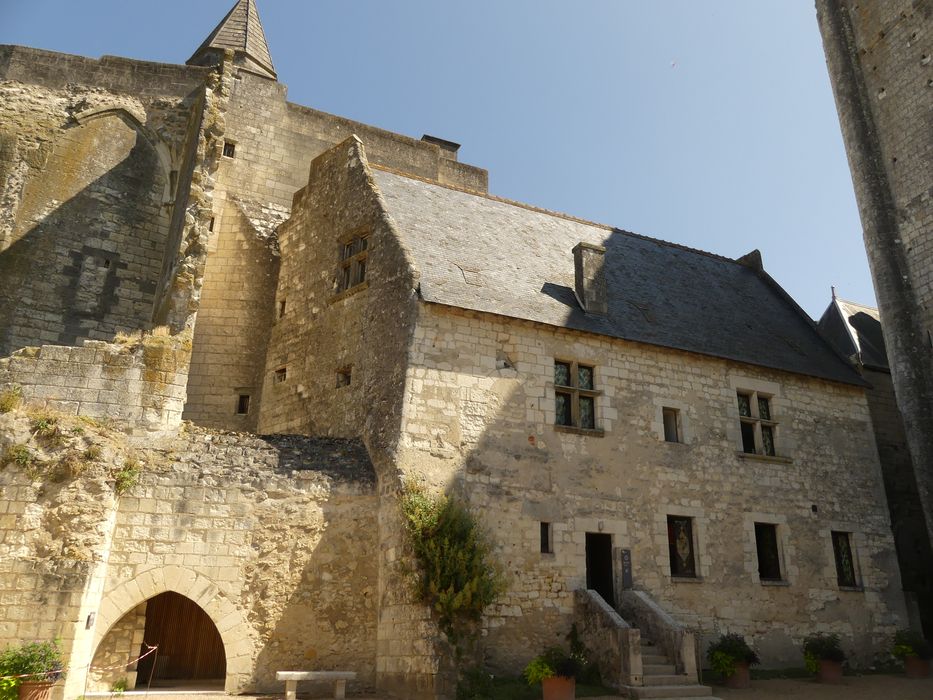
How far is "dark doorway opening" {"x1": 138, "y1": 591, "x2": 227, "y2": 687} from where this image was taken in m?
11.3

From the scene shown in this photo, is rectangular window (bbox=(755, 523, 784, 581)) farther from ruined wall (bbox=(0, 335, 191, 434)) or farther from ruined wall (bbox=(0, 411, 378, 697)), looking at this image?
ruined wall (bbox=(0, 335, 191, 434))

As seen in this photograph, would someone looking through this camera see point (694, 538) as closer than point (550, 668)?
No

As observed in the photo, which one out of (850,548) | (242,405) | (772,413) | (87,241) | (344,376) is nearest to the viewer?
(344,376)

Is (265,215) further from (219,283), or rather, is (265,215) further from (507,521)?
(507,521)

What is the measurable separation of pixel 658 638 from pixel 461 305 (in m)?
5.51

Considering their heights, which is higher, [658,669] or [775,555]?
[775,555]

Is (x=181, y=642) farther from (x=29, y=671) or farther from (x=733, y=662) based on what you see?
(x=733, y=662)

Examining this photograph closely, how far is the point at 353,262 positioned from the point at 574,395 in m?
4.56

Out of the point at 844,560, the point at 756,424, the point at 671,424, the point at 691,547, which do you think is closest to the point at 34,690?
the point at 691,547

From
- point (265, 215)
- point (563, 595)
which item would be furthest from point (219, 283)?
point (563, 595)

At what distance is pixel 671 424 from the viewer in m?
13.2

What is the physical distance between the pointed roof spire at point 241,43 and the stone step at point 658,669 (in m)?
16.6

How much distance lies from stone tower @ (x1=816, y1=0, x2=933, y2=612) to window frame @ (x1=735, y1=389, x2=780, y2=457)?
3.36 metres

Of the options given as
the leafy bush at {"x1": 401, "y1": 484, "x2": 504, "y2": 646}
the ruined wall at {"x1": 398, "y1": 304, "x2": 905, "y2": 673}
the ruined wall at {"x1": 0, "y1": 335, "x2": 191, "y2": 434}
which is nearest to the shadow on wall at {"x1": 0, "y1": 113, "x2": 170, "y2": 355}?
the ruined wall at {"x1": 0, "y1": 335, "x2": 191, "y2": 434}
